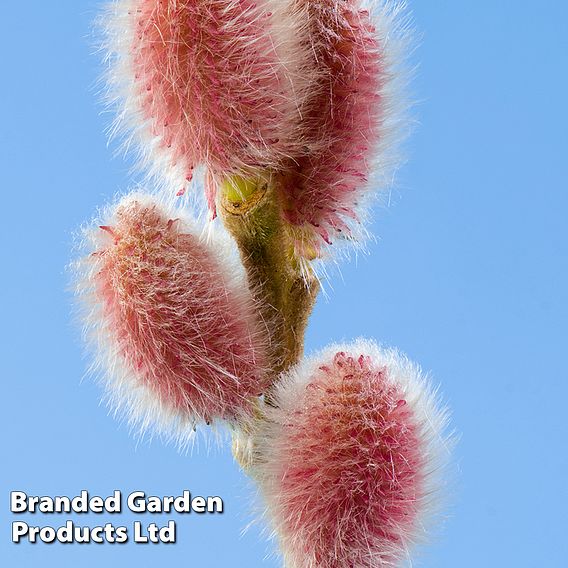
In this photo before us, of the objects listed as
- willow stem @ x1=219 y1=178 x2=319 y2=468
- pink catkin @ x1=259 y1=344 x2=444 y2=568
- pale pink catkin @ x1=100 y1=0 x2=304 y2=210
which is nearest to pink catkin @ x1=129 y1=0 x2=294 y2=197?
pale pink catkin @ x1=100 y1=0 x2=304 y2=210

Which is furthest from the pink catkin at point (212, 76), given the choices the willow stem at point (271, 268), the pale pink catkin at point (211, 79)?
the willow stem at point (271, 268)

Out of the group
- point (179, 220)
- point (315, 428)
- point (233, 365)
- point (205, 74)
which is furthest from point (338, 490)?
point (205, 74)

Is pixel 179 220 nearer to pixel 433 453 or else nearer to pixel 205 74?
pixel 205 74

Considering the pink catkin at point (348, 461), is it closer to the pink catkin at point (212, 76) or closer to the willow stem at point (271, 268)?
the willow stem at point (271, 268)

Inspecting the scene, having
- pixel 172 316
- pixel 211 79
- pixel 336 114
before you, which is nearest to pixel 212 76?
pixel 211 79

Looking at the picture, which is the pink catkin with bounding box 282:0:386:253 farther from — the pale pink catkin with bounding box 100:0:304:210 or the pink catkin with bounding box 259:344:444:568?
the pink catkin with bounding box 259:344:444:568
